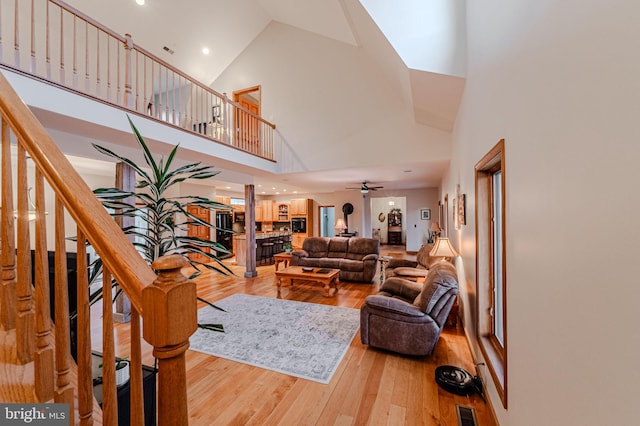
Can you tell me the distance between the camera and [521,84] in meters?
1.38

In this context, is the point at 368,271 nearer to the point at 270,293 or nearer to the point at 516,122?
the point at 270,293

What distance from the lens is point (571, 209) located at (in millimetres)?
952

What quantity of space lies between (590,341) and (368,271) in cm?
509

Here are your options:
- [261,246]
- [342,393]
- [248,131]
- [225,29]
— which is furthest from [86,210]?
[261,246]

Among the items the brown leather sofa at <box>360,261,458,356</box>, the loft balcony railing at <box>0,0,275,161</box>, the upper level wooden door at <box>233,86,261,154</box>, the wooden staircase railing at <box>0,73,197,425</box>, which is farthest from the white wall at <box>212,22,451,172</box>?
the wooden staircase railing at <box>0,73,197,425</box>

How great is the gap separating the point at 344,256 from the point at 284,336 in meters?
3.49

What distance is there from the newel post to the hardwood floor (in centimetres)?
172

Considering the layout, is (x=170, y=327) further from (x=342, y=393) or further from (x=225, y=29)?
(x=225, y=29)

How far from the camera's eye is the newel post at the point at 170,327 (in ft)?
1.90

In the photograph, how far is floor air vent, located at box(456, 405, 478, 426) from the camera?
6.28 feet

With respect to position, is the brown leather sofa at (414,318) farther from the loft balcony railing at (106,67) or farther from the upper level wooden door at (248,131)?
the upper level wooden door at (248,131)

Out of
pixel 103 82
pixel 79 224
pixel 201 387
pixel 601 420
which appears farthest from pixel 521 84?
pixel 103 82

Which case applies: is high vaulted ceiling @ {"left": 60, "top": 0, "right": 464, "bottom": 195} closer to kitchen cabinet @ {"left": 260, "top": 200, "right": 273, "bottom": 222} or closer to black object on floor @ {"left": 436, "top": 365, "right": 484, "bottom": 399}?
black object on floor @ {"left": 436, "top": 365, "right": 484, "bottom": 399}

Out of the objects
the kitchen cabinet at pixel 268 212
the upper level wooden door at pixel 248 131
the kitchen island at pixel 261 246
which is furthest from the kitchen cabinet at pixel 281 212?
the upper level wooden door at pixel 248 131
